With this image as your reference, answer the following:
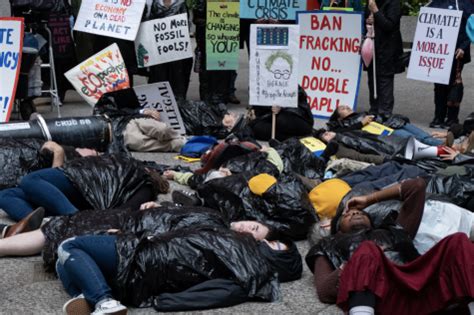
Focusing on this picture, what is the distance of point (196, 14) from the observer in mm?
12180

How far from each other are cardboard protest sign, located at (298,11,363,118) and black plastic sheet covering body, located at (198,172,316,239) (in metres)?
4.68

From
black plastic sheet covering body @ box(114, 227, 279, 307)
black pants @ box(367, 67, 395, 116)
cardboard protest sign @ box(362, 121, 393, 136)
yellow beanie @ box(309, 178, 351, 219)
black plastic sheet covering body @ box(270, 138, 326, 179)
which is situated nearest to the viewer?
black plastic sheet covering body @ box(114, 227, 279, 307)

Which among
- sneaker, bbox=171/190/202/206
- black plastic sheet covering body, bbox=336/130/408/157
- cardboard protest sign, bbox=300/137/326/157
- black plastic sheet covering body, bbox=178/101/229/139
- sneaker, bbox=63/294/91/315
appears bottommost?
black plastic sheet covering body, bbox=178/101/229/139

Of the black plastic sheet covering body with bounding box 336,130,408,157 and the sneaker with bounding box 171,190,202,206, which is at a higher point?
the sneaker with bounding box 171,190,202,206

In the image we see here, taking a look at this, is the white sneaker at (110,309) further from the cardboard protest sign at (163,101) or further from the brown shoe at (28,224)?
the cardboard protest sign at (163,101)

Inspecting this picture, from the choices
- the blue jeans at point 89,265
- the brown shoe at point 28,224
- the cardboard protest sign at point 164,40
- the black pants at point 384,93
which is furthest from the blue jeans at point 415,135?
the blue jeans at point 89,265

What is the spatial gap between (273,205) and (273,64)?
365 cm

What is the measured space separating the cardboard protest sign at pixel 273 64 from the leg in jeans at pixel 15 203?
3.60 meters

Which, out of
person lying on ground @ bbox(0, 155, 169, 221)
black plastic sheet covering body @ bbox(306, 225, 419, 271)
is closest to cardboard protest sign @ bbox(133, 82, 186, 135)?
person lying on ground @ bbox(0, 155, 169, 221)

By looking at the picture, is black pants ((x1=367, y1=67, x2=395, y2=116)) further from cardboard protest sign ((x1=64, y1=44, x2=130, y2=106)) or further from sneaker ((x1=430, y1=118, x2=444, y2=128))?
cardboard protest sign ((x1=64, y1=44, x2=130, y2=106))

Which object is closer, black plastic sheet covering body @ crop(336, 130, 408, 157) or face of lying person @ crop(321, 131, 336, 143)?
black plastic sheet covering body @ crop(336, 130, 408, 157)

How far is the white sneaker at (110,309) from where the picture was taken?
4.91 meters

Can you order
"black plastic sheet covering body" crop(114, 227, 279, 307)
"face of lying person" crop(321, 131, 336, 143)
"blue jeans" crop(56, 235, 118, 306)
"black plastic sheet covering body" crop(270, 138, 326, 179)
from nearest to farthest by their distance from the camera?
"blue jeans" crop(56, 235, 118, 306)
"black plastic sheet covering body" crop(114, 227, 279, 307)
"black plastic sheet covering body" crop(270, 138, 326, 179)
"face of lying person" crop(321, 131, 336, 143)

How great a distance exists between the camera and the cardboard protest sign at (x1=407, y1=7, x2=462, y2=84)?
35.7ft
